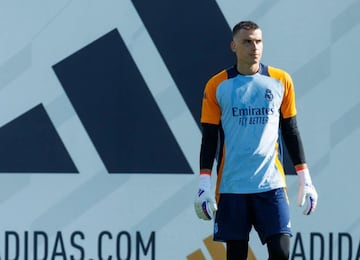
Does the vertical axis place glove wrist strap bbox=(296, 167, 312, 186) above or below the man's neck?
below

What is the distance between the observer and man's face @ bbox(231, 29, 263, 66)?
9.78 ft

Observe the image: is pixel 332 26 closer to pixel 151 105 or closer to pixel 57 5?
pixel 151 105

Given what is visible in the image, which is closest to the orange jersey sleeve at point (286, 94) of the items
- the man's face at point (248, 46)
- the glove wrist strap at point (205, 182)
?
the man's face at point (248, 46)

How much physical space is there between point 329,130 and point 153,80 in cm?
79

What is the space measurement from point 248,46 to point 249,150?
0.38 meters

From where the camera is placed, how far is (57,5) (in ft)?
11.7

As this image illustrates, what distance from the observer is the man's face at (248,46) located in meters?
2.98

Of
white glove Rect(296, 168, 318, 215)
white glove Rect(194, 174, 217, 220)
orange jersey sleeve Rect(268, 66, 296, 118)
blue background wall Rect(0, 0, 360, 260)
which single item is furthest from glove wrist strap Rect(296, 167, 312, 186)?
blue background wall Rect(0, 0, 360, 260)

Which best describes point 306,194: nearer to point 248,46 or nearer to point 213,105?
point 213,105

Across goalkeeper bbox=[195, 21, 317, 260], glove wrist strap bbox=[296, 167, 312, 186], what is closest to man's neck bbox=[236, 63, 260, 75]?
goalkeeper bbox=[195, 21, 317, 260]

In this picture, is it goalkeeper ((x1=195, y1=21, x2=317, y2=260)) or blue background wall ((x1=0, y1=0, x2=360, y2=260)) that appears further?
blue background wall ((x1=0, y1=0, x2=360, y2=260))

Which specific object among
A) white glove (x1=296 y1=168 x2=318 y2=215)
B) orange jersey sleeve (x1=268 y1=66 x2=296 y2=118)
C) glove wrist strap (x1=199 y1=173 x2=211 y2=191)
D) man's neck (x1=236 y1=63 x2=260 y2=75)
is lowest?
white glove (x1=296 y1=168 x2=318 y2=215)

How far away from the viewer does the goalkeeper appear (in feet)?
9.82

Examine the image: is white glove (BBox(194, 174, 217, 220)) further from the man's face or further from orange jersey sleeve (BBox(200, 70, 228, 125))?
the man's face
